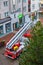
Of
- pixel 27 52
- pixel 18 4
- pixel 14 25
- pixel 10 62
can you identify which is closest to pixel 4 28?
pixel 14 25

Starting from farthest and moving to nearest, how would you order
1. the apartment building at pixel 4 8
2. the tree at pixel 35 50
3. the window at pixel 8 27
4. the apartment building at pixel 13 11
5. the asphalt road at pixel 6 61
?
the window at pixel 8 27 → the apartment building at pixel 13 11 → the apartment building at pixel 4 8 → the asphalt road at pixel 6 61 → the tree at pixel 35 50

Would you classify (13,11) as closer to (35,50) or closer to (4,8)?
(4,8)

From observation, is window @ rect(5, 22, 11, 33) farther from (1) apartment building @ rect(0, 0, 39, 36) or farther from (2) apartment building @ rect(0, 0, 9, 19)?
(2) apartment building @ rect(0, 0, 9, 19)

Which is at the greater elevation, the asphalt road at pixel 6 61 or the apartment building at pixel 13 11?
the apartment building at pixel 13 11

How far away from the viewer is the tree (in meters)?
14.2

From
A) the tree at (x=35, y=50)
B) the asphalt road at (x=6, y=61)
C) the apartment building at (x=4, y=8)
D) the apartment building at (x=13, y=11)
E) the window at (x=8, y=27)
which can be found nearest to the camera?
the tree at (x=35, y=50)

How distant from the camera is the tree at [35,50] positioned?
14219 mm

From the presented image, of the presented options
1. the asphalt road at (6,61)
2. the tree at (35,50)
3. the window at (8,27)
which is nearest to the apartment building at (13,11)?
the window at (8,27)

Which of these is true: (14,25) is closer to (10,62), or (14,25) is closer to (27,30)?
(27,30)

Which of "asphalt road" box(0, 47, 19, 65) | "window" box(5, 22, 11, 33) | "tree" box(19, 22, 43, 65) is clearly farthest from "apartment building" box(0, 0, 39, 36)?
"tree" box(19, 22, 43, 65)

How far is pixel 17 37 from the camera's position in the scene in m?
36.1

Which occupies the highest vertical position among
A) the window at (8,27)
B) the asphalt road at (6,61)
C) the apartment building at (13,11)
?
the apartment building at (13,11)

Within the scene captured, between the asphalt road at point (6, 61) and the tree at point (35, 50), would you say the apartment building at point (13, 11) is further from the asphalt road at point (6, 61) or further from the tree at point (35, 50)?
the tree at point (35, 50)

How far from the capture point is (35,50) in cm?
1434
